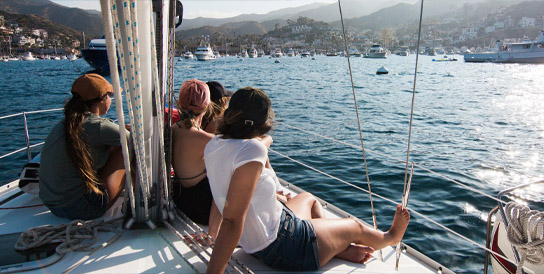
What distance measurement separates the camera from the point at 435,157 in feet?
26.5

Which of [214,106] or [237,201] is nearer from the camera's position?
[237,201]

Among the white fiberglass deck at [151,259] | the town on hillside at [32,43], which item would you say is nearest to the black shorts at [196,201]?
the white fiberglass deck at [151,259]

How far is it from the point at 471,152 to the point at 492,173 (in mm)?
1582

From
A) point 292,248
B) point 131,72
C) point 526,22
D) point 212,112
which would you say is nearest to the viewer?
point 131,72

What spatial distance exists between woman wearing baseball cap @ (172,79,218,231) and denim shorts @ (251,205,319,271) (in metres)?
0.63

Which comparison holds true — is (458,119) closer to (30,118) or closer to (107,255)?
(107,255)

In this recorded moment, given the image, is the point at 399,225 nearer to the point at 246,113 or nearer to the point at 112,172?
the point at 246,113

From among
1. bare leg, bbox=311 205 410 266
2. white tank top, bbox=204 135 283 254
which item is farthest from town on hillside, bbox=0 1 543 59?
white tank top, bbox=204 135 283 254

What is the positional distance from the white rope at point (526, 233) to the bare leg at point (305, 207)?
108cm

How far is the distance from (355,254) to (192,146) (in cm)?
118

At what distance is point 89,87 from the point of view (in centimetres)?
233

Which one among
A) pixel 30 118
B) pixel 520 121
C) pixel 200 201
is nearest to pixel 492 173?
pixel 200 201

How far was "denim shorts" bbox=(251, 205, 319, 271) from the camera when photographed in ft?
5.99

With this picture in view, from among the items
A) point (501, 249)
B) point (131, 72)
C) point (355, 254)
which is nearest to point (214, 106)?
point (131, 72)
